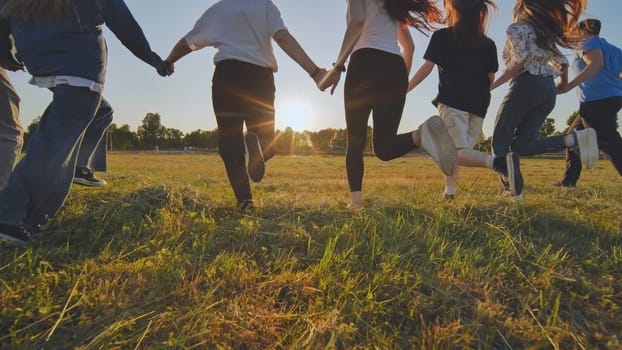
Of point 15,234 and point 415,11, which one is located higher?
point 415,11

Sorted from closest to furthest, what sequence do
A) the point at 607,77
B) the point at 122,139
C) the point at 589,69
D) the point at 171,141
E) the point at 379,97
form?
1. the point at 379,97
2. the point at 589,69
3. the point at 607,77
4. the point at 122,139
5. the point at 171,141

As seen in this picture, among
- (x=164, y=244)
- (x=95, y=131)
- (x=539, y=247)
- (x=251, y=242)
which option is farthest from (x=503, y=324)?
A: (x=95, y=131)

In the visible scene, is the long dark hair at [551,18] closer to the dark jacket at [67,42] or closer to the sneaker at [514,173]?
the sneaker at [514,173]

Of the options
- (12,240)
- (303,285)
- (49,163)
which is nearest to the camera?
(303,285)

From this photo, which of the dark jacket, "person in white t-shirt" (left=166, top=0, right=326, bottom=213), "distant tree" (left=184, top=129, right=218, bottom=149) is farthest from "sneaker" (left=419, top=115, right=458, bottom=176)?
"distant tree" (left=184, top=129, right=218, bottom=149)

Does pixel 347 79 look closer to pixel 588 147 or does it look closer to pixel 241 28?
pixel 241 28

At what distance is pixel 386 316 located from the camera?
1.47 meters

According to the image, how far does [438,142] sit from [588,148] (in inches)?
77.7

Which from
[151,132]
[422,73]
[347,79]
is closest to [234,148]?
[347,79]

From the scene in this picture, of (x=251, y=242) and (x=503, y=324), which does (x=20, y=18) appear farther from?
(x=503, y=324)

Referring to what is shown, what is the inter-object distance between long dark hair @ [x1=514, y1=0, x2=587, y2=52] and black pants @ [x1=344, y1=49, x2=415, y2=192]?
1885mm

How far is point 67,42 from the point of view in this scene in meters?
2.23

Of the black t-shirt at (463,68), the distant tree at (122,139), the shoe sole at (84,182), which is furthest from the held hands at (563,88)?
the distant tree at (122,139)

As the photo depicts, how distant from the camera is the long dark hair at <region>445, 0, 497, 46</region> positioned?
346 centimetres
